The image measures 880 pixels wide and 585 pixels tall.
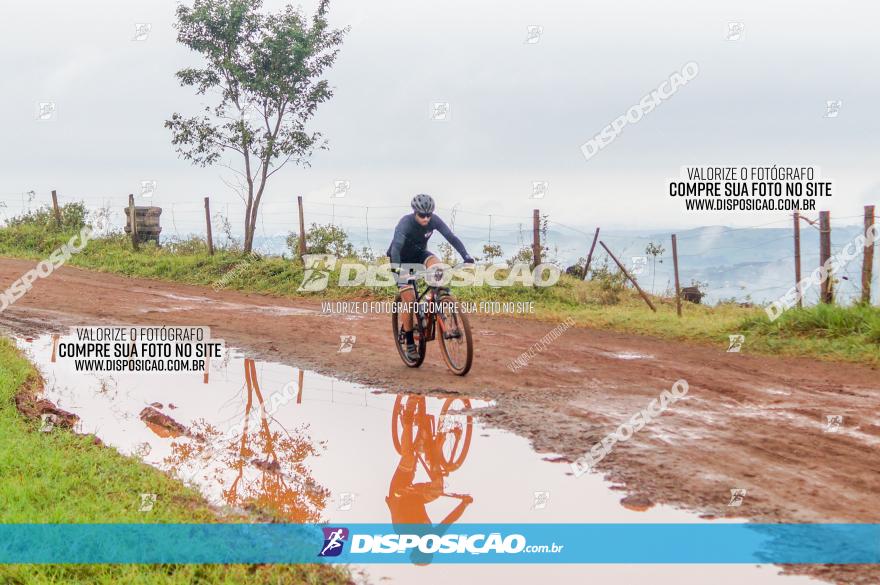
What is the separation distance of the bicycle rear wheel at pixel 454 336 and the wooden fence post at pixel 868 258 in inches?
300

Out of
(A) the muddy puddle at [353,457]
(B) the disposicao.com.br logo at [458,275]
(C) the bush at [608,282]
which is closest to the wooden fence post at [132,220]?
(B) the disposicao.com.br logo at [458,275]

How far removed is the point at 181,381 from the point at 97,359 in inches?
78.0

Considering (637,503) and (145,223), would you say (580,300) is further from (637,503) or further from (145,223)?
(145,223)

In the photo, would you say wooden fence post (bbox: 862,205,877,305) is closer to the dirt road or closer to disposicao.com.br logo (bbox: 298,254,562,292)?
the dirt road

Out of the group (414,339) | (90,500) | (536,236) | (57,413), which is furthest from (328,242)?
(90,500)

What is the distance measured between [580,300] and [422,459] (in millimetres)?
12695

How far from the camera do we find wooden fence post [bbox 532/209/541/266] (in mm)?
Answer: 19641

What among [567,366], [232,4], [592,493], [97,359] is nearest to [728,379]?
[567,366]

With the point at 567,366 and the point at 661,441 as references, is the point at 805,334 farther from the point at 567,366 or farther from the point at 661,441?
the point at 661,441

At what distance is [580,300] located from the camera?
1850 cm

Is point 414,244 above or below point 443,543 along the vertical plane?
above

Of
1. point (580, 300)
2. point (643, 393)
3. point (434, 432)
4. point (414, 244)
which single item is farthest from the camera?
point (580, 300)

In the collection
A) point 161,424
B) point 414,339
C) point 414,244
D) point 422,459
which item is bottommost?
point 422,459

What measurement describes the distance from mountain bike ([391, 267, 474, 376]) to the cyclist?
0.10 m
